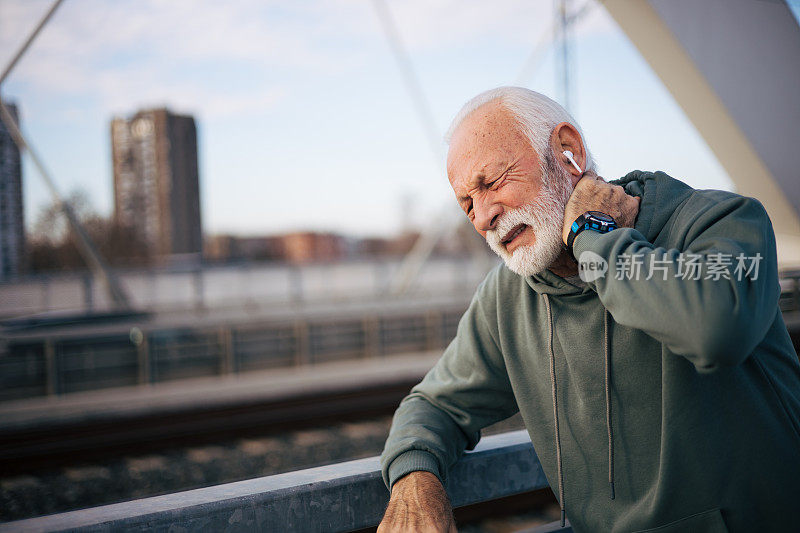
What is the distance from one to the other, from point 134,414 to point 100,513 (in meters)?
6.07

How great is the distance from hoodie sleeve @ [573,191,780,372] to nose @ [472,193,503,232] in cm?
31

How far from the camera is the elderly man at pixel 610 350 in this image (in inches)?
44.1

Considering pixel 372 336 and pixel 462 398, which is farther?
pixel 372 336

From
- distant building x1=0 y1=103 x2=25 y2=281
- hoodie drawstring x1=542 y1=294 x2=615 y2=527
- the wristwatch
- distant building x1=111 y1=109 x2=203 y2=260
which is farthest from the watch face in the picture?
distant building x1=111 y1=109 x2=203 y2=260

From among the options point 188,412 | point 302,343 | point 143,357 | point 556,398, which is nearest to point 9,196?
point 143,357

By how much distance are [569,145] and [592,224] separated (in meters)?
0.27

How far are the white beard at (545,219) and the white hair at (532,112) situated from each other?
67mm

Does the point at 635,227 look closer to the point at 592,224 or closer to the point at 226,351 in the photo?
the point at 592,224

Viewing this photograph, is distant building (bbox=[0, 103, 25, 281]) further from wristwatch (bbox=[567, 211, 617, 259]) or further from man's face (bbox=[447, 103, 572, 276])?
wristwatch (bbox=[567, 211, 617, 259])

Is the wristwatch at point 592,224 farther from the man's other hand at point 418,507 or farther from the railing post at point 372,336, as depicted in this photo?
the railing post at point 372,336

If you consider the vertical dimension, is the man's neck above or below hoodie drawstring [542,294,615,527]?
above

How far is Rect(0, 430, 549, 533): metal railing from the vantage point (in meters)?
1.19

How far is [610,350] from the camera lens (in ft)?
4.57

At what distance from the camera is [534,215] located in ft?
4.78
